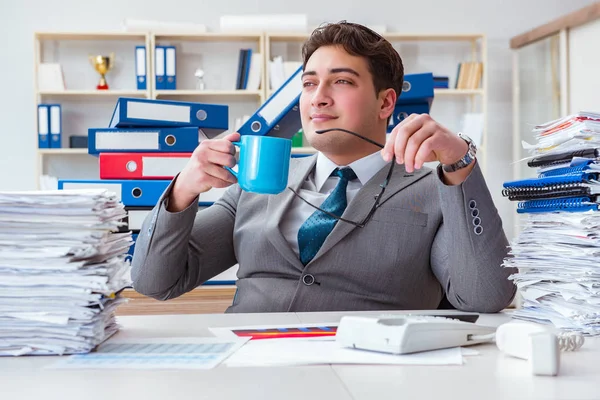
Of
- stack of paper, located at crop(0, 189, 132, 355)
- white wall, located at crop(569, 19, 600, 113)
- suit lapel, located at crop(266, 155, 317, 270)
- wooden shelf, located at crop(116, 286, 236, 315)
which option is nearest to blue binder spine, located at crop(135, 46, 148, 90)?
white wall, located at crop(569, 19, 600, 113)

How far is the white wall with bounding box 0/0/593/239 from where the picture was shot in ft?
16.1

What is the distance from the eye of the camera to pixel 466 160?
127cm

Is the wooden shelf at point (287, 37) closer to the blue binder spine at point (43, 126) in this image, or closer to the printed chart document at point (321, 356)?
the blue binder spine at point (43, 126)

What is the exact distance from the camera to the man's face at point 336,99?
5.62ft

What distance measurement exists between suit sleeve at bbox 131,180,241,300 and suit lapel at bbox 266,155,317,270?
0.15 metres

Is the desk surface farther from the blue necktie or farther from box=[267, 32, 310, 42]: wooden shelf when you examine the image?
box=[267, 32, 310, 42]: wooden shelf

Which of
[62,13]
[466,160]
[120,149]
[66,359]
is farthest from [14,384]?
[62,13]

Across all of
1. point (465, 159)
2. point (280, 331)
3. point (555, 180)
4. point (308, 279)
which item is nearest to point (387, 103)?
point (308, 279)

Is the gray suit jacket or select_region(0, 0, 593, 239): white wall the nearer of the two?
the gray suit jacket

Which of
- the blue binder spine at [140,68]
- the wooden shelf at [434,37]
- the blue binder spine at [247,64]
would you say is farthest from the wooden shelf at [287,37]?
the blue binder spine at [140,68]

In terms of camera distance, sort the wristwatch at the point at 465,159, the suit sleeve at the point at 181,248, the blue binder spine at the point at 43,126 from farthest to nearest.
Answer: the blue binder spine at the point at 43,126
the suit sleeve at the point at 181,248
the wristwatch at the point at 465,159

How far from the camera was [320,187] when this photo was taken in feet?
5.90

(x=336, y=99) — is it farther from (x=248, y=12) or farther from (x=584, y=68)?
(x=248, y=12)

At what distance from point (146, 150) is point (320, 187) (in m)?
0.67
